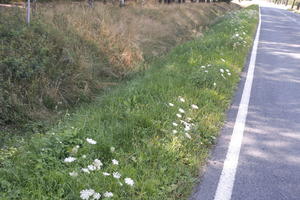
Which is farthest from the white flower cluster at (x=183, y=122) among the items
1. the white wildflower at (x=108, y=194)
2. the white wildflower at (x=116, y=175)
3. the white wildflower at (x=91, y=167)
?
the white wildflower at (x=108, y=194)

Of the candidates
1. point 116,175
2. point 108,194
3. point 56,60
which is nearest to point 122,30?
point 56,60

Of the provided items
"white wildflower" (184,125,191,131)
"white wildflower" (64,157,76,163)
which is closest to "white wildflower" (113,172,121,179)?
"white wildflower" (64,157,76,163)

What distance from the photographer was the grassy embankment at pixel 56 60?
5.87 meters

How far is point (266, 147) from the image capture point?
15.5 feet

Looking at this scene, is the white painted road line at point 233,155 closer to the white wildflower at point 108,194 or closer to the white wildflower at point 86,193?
the white wildflower at point 108,194

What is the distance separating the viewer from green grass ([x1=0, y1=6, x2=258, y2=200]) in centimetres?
321

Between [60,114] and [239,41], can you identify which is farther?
[239,41]

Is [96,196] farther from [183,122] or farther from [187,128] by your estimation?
[183,122]

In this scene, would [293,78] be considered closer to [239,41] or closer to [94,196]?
[239,41]

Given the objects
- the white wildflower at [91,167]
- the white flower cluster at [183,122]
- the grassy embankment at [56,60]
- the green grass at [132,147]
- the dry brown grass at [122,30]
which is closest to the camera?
the green grass at [132,147]

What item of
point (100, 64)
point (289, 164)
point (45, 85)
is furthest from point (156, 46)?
point (289, 164)

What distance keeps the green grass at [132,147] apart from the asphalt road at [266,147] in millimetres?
196

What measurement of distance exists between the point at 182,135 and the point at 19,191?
219 cm

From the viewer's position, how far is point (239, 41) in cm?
1173
